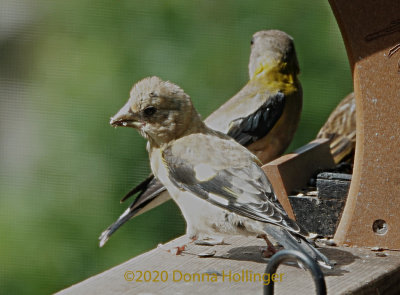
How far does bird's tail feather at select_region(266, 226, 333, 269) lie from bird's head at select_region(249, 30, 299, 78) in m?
2.12

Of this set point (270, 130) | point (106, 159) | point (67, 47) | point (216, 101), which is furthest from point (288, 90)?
point (67, 47)

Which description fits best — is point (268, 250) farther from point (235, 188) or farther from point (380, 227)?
point (380, 227)

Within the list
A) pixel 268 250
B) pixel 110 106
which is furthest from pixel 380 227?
pixel 110 106

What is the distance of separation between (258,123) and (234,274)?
1.92 meters

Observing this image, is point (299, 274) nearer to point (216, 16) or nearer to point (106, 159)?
point (106, 159)

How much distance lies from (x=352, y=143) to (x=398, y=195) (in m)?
1.76

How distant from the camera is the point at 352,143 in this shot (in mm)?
4570

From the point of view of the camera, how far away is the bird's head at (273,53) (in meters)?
4.70

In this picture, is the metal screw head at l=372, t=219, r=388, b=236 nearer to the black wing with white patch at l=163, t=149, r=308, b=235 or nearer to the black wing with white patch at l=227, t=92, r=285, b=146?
the black wing with white patch at l=163, t=149, r=308, b=235

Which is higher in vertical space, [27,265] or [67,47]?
[67,47]

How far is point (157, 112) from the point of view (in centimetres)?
294

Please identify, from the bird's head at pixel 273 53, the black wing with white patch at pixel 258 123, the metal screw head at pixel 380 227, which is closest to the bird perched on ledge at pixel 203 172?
the metal screw head at pixel 380 227

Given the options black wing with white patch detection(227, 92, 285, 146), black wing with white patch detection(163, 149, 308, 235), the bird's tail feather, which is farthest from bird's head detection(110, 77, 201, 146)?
black wing with white patch detection(227, 92, 285, 146)

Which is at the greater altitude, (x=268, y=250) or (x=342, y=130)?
(x=342, y=130)
